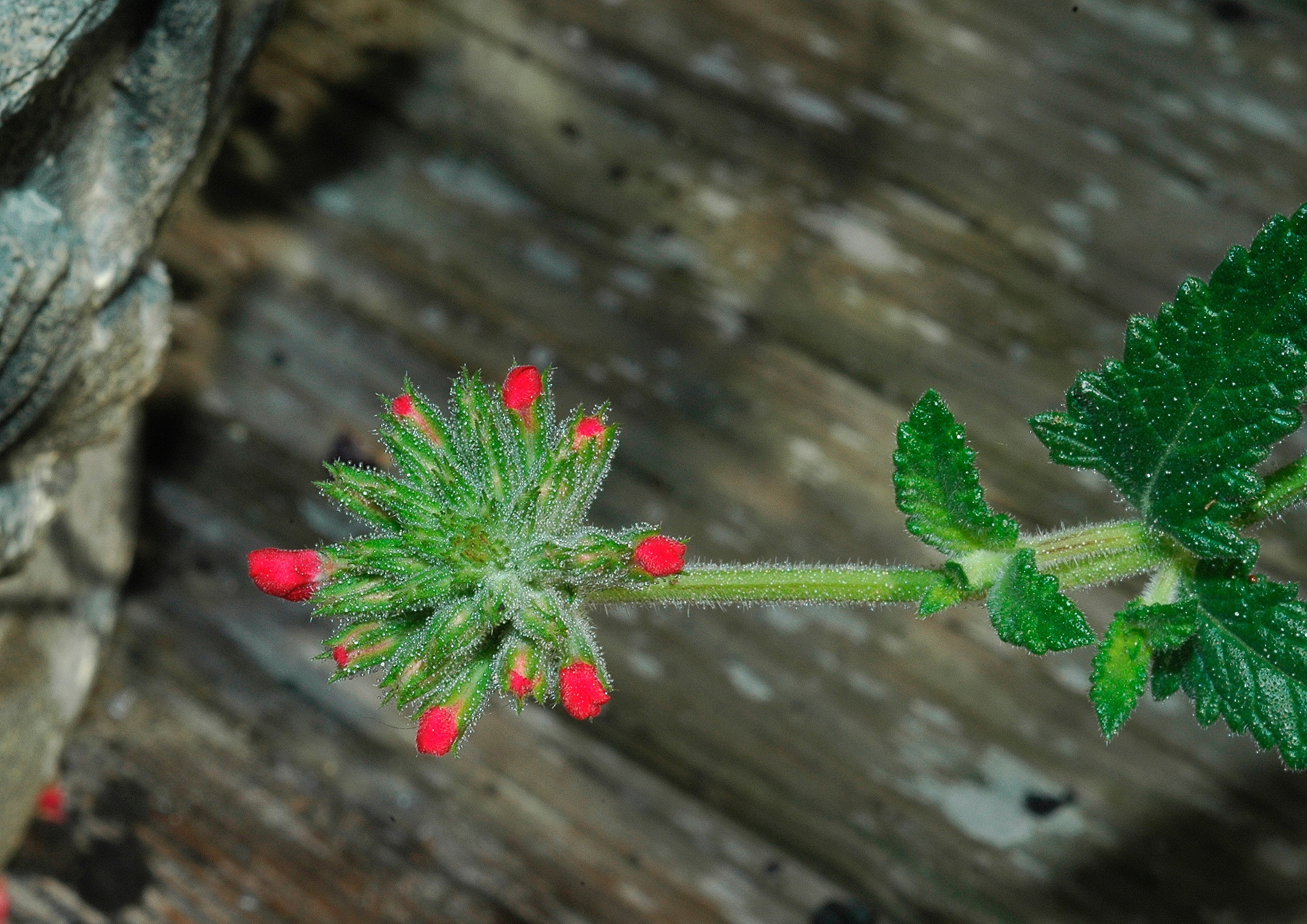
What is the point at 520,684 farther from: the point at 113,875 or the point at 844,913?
the point at 113,875

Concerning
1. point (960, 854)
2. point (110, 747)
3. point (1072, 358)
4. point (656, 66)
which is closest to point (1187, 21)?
point (1072, 358)

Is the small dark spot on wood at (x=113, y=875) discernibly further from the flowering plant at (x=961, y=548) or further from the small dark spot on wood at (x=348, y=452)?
the flowering plant at (x=961, y=548)

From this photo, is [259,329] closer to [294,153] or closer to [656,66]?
[294,153]

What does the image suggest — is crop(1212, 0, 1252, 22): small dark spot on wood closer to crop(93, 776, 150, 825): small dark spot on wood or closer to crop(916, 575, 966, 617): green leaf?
crop(916, 575, 966, 617): green leaf

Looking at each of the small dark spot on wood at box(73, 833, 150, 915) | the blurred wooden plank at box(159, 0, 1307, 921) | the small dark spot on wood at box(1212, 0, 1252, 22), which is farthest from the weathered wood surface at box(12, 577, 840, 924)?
the small dark spot on wood at box(1212, 0, 1252, 22)

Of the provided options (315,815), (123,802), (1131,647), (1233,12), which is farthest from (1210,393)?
(123,802)

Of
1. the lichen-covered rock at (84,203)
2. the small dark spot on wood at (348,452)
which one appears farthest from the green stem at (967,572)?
the small dark spot on wood at (348,452)
